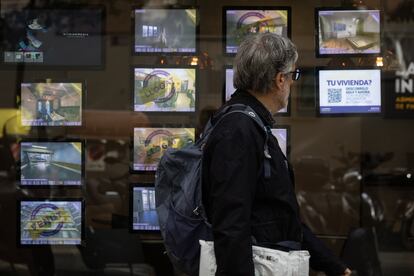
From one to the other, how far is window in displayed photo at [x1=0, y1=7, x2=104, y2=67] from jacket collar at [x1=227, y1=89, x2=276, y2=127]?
5.96 ft

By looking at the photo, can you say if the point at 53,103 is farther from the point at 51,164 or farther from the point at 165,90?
the point at 165,90

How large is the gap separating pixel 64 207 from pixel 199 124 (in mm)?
996

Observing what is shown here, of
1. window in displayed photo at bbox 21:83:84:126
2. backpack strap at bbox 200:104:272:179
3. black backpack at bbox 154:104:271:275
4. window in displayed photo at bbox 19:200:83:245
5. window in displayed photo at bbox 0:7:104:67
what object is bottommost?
window in displayed photo at bbox 19:200:83:245

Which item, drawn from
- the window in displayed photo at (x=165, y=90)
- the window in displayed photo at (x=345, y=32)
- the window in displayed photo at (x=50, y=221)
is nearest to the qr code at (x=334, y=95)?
the window in displayed photo at (x=345, y=32)

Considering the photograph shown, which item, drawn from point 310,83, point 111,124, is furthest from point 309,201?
point 111,124

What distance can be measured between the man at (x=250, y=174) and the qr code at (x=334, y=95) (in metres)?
1.44

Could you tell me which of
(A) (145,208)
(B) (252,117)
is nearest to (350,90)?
(A) (145,208)

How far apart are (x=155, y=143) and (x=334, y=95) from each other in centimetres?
113

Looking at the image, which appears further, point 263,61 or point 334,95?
point 334,95

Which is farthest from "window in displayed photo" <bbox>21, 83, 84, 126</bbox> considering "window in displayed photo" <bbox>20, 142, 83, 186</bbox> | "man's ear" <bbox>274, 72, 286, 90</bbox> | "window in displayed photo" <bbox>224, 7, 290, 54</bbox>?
"man's ear" <bbox>274, 72, 286, 90</bbox>

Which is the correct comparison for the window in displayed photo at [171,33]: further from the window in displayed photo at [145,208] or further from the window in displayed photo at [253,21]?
the window in displayed photo at [145,208]

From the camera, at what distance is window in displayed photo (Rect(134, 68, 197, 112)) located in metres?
3.69

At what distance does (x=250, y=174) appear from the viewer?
2.06 meters

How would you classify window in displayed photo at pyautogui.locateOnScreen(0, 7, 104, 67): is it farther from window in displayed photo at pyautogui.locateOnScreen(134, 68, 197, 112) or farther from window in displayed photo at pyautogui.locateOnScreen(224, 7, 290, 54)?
window in displayed photo at pyautogui.locateOnScreen(224, 7, 290, 54)
